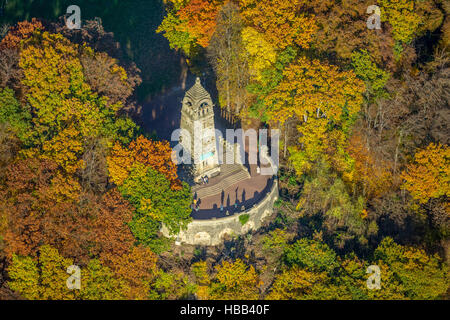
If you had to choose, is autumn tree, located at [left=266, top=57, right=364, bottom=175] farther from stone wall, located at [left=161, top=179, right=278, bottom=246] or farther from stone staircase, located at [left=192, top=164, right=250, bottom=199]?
stone wall, located at [left=161, top=179, right=278, bottom=246]

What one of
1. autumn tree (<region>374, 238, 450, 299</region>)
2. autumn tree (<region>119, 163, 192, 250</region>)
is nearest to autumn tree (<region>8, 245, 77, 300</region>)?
autumn tree (<region>119, 163, 192, 250</region>)

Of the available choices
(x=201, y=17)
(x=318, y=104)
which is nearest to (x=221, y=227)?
(x=318, y=104)

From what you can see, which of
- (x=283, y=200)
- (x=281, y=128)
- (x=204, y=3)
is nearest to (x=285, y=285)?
(x=283, y=200)

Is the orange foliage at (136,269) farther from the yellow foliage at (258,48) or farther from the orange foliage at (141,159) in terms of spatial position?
the yellow foliage at (258,48)

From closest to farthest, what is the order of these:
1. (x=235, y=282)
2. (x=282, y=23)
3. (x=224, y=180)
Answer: (x=235, y=282) < (x=224, y=180) < (x=282, y=23)

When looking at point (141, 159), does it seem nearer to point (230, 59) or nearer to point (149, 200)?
point (149, 200)

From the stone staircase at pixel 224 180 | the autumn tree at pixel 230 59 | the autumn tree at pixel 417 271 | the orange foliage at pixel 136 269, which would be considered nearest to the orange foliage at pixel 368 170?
the autumn tree at pixel 417 271
